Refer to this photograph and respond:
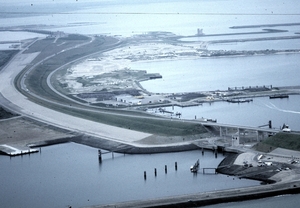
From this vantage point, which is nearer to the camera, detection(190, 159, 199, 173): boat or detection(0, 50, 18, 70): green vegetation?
detection(190, 159, 199, 173): boat

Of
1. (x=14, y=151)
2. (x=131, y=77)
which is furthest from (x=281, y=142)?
(x=131, y=77)

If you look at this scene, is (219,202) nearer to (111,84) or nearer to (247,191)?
(247,191)

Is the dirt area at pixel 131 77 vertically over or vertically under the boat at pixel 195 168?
over

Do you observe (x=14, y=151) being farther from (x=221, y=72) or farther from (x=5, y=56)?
(x=5, y=56)

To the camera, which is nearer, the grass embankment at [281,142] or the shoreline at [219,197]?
the shoreline at [219,197]

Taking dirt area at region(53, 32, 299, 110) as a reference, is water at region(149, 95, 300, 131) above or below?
below

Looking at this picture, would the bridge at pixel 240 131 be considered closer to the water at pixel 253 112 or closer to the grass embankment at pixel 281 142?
the grass embankment at pixel 281 142

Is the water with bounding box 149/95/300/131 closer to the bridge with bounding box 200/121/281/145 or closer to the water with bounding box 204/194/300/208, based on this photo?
the bridge with bounding box 200/121/281/145

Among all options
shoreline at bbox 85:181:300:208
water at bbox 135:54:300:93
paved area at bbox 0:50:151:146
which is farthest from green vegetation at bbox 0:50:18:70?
shoreline at bbox 85:181:300:208

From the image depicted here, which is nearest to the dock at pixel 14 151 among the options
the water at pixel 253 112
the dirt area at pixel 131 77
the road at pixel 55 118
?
the road at pixel 55 118
